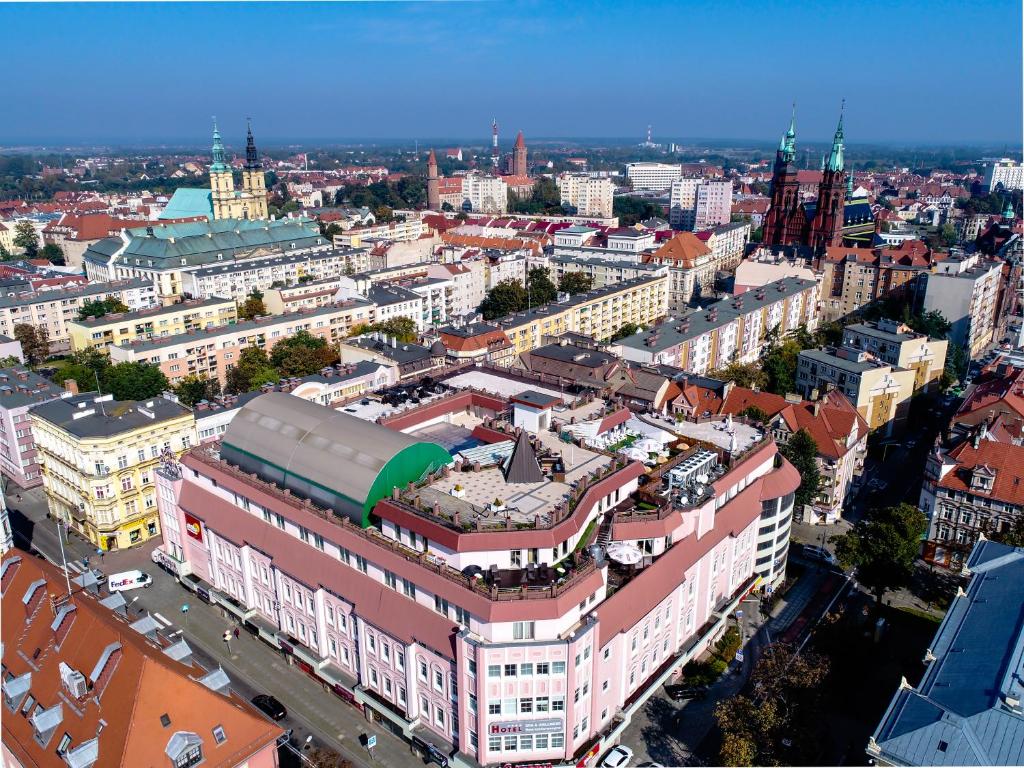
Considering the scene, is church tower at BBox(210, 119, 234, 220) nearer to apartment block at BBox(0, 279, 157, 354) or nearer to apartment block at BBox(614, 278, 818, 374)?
apartment block at BBox(0, 279, 157, 354)

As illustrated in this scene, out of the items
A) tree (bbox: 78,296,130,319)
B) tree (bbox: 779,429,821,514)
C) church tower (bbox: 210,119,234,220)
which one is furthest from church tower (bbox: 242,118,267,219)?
tree (bbox: 779,429,821,514)

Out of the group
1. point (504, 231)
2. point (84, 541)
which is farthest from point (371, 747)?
point (504, 231)

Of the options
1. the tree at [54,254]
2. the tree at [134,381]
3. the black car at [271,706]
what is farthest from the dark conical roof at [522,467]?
the tree at [54,254]

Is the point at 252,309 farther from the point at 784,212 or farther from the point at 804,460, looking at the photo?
the point at 784,212

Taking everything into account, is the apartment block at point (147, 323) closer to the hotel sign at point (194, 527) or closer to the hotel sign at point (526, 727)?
the hotel sign at point (194, 527)

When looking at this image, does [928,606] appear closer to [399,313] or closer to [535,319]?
[535,319]

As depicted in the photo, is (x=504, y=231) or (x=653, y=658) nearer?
(x=653, y=658)
